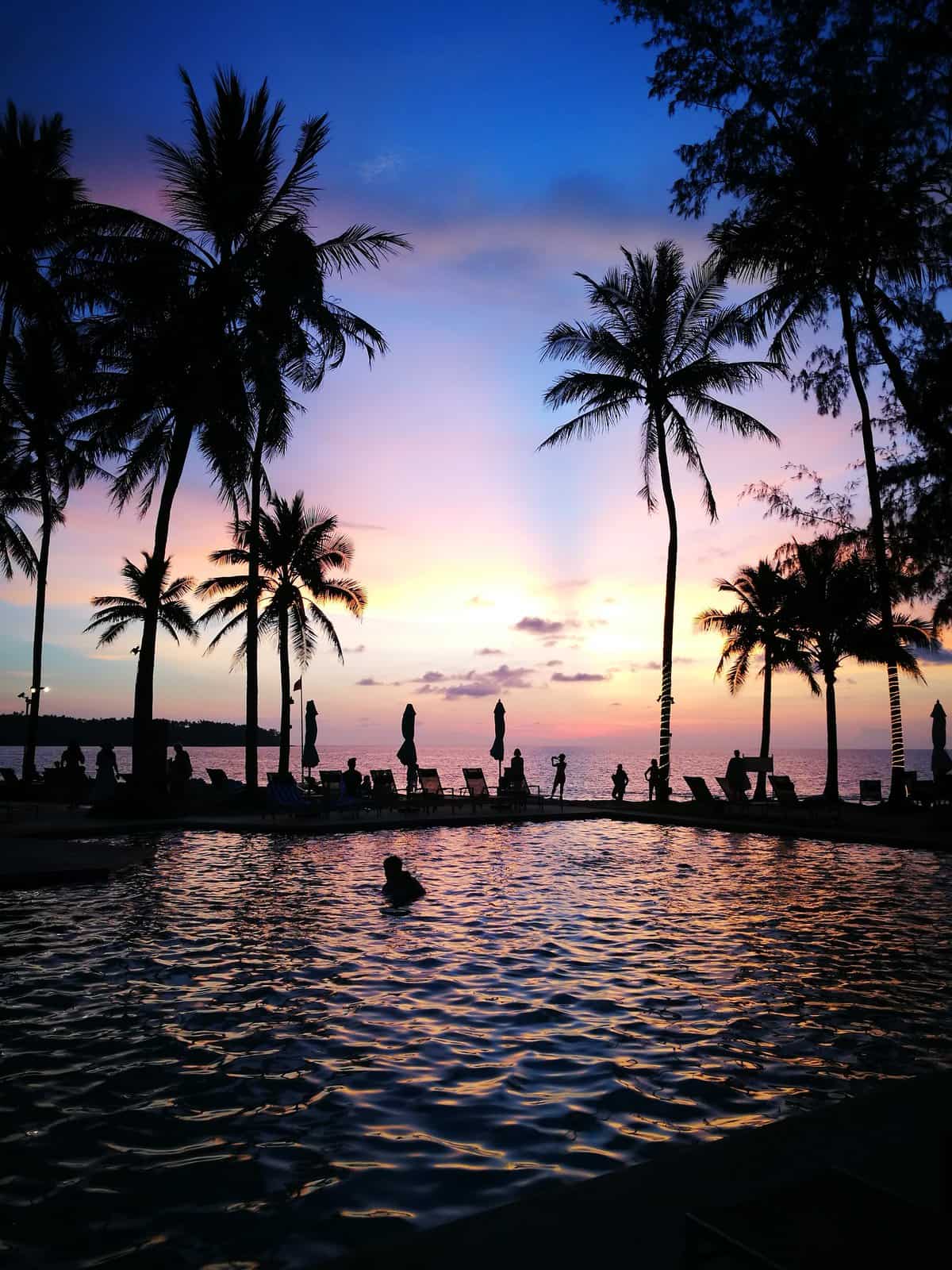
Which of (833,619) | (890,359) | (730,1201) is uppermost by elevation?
(890,359)

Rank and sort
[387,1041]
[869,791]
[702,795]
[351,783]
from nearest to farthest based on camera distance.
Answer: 1. [387,1041]
2. [702,795]
3. [351,783]
4. [869,791]

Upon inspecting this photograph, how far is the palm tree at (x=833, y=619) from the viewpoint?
33.4 m

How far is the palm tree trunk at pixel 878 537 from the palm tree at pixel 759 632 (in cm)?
1279

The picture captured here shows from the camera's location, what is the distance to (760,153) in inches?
579

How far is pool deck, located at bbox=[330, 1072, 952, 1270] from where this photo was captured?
8.49 ft

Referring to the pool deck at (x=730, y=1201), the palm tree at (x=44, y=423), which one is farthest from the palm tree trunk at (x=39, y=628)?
the pool deck at (x=730, y=1201)

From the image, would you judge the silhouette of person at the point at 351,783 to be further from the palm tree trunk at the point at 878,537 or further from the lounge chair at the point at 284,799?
the palm tree trunk at the point at 878,537

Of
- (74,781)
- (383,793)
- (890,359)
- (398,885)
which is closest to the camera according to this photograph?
(398,885)

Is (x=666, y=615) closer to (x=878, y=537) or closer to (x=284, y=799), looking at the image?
(x=878, y=537)

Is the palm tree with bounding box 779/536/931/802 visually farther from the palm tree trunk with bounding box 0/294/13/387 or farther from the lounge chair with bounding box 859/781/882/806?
the palm tree trunk with bounding box 0/294/13/387

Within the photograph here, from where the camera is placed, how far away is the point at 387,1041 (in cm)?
618

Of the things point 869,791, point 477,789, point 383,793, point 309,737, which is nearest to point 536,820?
point 477,789

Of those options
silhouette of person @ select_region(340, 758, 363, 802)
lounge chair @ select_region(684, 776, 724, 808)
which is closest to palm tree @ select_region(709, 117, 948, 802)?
lounge chair @ select_region(684, 776, 724, 808)

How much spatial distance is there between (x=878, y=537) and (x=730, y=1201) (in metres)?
22.0
